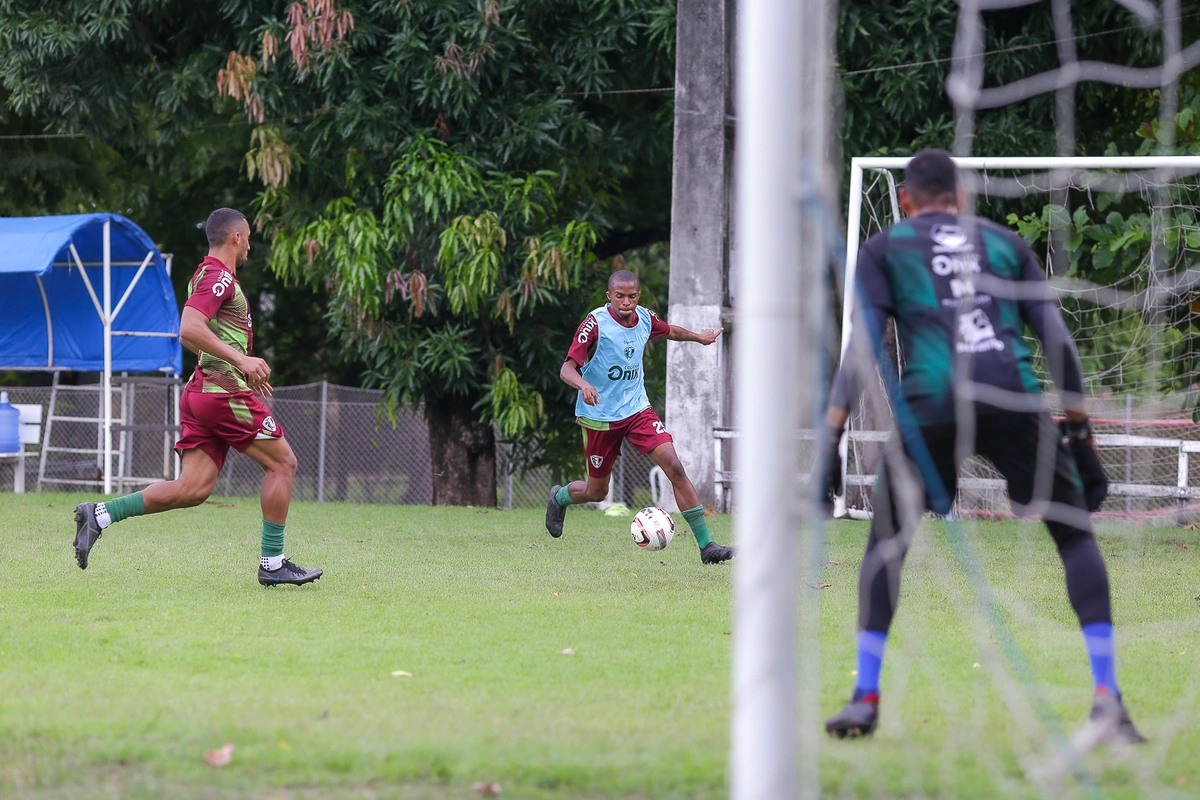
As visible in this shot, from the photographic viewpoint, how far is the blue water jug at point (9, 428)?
1513 cm

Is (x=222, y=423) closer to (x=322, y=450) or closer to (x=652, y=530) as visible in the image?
(x=652, y=530)

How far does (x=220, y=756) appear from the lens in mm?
3797

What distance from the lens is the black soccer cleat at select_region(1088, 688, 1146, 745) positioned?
4.12 meters

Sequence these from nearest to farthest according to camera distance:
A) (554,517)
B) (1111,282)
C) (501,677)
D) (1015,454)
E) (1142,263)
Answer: (1015,454) → (501,677) → (554,517) → (1142,263) → (1111,282)

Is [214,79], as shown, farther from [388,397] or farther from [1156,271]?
[1156,271]

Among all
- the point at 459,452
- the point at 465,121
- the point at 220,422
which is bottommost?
the point at 459,452

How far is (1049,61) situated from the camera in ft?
45.4

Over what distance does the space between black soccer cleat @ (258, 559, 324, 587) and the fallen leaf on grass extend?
11.5 feet

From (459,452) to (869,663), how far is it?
1168 centimetres

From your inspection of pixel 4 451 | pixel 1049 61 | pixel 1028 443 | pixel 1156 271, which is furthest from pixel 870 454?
pixel 4 451

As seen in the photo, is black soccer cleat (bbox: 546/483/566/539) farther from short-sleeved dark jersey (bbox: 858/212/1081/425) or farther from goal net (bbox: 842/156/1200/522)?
short-sleeved dark jersey (bbox: 858/212/1081/425)

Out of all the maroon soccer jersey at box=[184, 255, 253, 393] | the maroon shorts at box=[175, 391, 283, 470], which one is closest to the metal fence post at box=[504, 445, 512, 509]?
the maroon shorts at box=[175, 391, 283, 470]

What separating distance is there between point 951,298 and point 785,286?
1400 mm

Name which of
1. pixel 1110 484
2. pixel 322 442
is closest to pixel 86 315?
pixel 322 442
